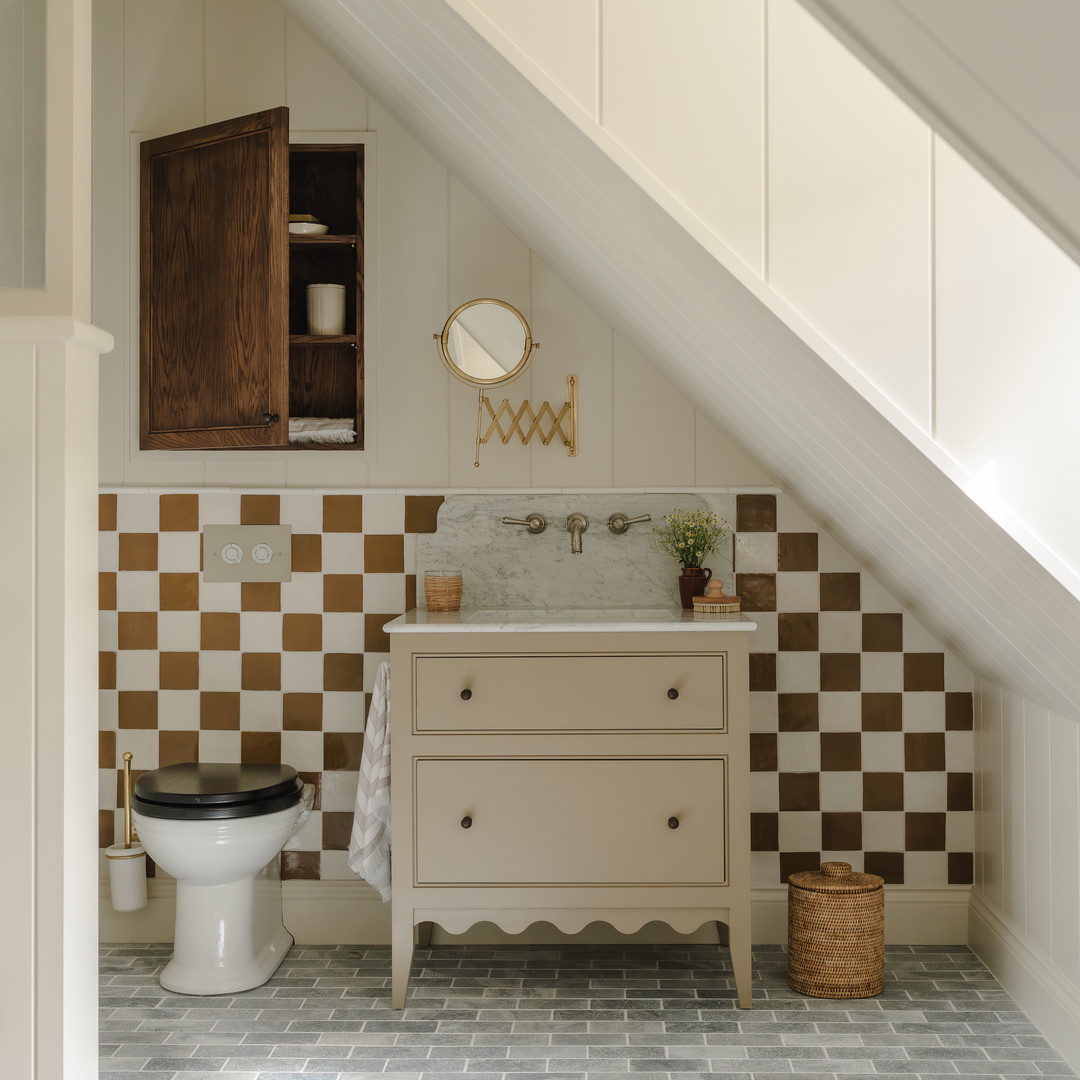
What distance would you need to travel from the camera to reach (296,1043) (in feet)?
7.32

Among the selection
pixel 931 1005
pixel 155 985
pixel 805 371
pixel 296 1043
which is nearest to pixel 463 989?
pixel 296 1043

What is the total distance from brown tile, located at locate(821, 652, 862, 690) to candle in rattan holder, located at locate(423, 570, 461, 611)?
1040mm

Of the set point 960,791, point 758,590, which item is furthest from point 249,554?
point 960,791

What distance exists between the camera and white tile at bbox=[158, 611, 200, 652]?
292cm

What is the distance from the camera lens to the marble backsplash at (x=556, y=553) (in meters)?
2.89

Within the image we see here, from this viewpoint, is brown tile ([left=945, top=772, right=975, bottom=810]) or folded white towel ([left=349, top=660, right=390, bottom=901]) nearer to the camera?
folded white towel ([left=349, top=660, right=390, bottom=901])

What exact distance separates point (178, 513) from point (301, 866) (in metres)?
1.06

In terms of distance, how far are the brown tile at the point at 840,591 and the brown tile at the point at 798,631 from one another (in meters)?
0.05

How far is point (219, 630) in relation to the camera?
2914mm

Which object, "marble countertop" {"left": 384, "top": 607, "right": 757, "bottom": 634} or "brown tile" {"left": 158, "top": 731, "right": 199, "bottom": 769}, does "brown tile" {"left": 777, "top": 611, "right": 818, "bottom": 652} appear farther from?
"brown tile" {"left": 158, "top": 731, "right": 199, "bottom": 769}

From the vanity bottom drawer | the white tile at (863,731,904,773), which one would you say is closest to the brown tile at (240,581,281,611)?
the vanity bottom drawer

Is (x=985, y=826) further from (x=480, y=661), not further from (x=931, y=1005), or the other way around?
(x=480, y=661)

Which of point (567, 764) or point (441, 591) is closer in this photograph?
point (567, 764)

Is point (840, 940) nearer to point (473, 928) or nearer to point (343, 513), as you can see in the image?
point (473, 928)
